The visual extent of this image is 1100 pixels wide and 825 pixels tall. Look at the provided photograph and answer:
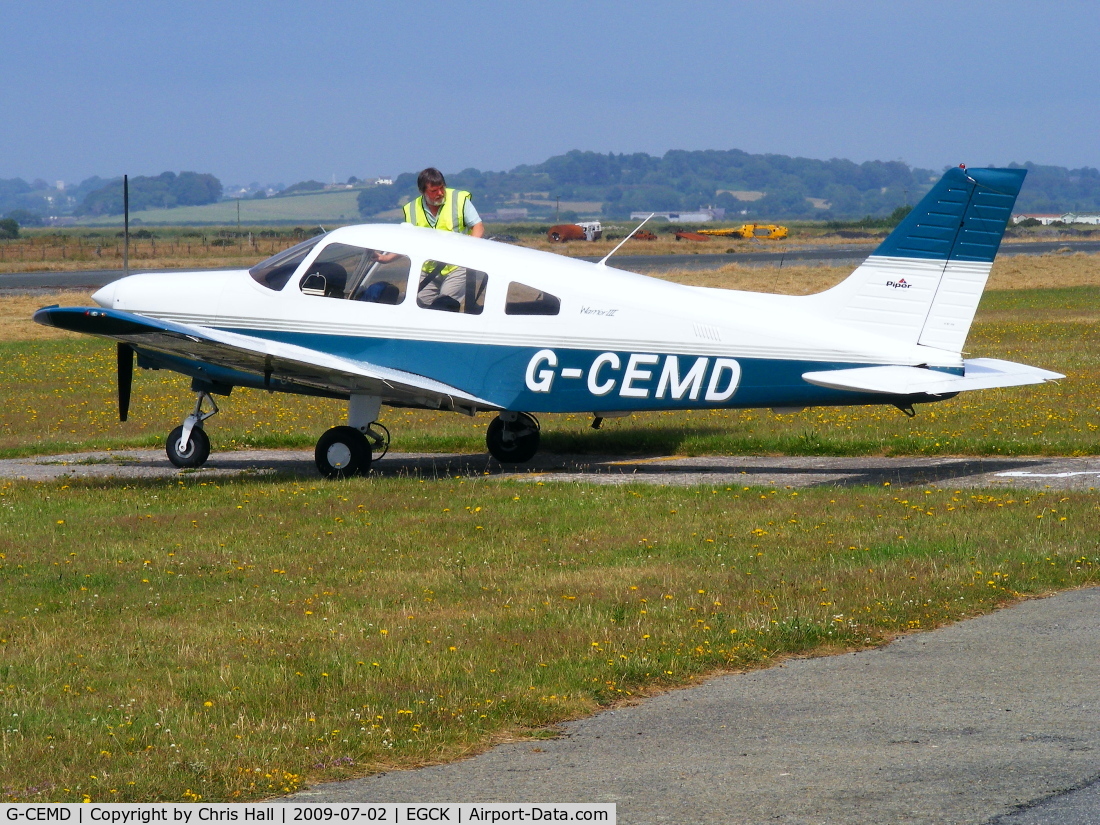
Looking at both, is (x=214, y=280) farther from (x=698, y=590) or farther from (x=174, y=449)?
(x=698, y=590)

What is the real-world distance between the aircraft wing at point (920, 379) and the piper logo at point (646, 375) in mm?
837

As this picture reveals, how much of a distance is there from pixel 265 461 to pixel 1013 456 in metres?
8.44

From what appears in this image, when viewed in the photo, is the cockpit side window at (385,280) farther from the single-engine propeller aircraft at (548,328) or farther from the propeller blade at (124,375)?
the propeller blade at (124,375)

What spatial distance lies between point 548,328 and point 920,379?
3591 mm

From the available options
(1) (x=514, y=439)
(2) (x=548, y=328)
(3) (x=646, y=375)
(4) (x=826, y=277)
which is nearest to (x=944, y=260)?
(3) (x=646, y=375)

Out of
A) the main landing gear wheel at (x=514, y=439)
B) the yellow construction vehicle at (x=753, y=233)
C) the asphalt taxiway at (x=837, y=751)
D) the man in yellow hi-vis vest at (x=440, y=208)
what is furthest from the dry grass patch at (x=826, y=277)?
the yellow construction vehicle at (x=753, y=233)

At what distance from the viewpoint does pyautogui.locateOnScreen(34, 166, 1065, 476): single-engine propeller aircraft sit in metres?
11.9

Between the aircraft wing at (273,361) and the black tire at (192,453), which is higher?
the aircraft wing at (273,361)

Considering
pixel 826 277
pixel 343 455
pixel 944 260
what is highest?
pixel 944 260

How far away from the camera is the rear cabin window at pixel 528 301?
41.8 feet

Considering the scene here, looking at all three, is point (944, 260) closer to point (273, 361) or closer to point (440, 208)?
point (440, 208)

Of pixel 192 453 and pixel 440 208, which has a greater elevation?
pixel 440 208

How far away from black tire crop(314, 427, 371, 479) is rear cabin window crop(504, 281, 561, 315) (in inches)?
80.9

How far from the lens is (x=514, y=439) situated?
1462 cm
